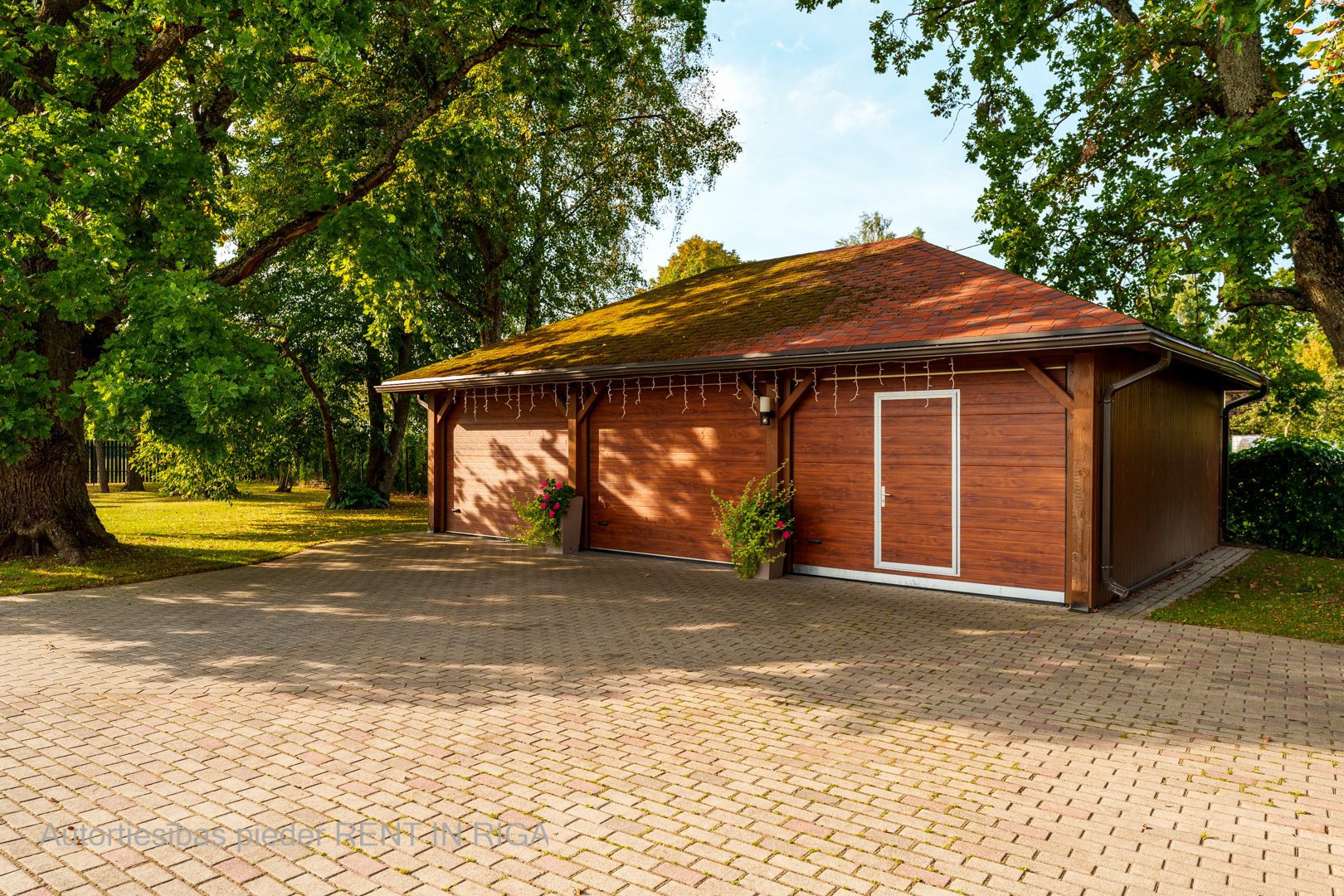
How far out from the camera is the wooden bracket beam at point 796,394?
33.1ft

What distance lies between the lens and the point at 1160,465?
399 inches

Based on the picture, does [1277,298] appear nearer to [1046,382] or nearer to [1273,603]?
[1273,603]

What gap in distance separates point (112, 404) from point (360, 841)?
733cm

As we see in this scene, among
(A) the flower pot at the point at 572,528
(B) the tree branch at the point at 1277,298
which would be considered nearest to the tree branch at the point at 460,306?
(A) the flower pot at the point at 572,528

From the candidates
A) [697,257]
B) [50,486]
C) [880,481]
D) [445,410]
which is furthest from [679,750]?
[697,257]

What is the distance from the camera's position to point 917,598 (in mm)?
8797

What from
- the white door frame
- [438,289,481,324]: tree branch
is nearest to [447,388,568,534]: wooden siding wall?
the white door frame

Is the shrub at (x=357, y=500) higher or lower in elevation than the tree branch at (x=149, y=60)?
lower

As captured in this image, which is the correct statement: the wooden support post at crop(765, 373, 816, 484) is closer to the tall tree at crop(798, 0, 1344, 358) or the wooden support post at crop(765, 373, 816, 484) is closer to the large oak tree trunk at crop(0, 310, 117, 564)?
Result: the tall tree at crop(798, 0, 1344, 358)

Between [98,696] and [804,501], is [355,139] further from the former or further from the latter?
[98,696]

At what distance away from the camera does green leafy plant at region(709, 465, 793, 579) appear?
9.90 metres

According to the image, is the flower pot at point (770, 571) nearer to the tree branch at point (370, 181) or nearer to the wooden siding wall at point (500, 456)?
the wooden siding wall at point (500, 456)

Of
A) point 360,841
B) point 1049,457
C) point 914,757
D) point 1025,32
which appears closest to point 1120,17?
point 1025,32

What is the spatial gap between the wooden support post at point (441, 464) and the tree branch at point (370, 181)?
411 cm
